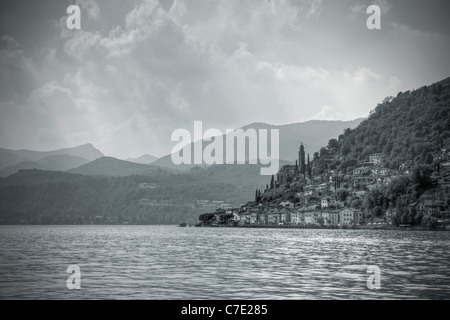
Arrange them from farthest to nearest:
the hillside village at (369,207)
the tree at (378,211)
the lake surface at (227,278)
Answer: the tree at (378,211) < the hillside village at (369,207) < the lake surface at (227,278)

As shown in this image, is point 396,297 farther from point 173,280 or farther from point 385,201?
point 385,201

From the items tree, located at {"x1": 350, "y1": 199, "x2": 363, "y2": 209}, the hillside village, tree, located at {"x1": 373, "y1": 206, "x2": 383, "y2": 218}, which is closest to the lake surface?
the hillside village

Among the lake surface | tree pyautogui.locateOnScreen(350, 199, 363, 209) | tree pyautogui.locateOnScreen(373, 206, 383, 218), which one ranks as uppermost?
tree pyautogui.locateOnScreen(350, 199, 363, 209)

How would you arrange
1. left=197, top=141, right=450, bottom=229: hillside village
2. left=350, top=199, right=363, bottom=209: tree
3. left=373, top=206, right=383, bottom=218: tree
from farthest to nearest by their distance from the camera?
left=350, top=199, right=363, bottom=209: tree → left=373, top=206, right=383, bottom=218: tree → left=197, top=141, right=450, bottom=229: hillside village

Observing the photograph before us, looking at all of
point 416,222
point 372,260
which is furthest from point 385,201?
point 372,260

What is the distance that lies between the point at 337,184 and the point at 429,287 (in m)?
172

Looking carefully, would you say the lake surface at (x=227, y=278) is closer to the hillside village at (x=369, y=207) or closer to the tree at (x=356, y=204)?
the hillside village at (x=369, y=207)

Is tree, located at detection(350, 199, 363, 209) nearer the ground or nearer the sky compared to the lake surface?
nearer the sky

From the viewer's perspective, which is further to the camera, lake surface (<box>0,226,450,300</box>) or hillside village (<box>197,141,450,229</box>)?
hillside village (<box>197,141,450,229</box>)

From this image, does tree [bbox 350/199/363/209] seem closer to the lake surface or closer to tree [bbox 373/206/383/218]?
tree [bbox 373/206/383/218]

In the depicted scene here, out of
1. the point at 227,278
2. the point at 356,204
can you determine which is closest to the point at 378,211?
the point at 356,204

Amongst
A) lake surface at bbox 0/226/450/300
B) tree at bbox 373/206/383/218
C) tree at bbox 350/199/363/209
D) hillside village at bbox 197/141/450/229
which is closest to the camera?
lake surface at bbox 0/226/450/300

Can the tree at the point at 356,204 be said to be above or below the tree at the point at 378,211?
above

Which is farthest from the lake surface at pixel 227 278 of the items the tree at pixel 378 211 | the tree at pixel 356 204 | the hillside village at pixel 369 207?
the tree at pixel 356 204
